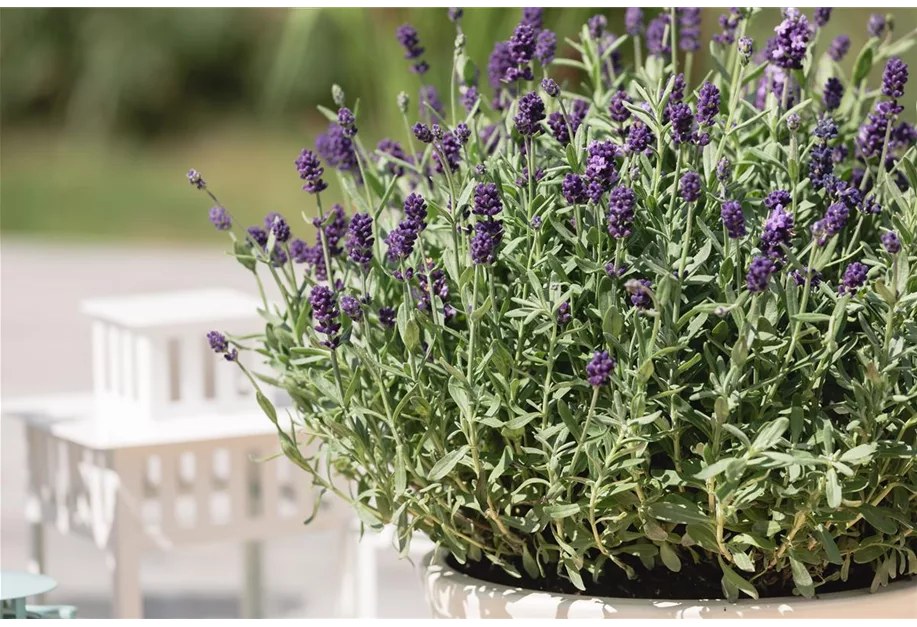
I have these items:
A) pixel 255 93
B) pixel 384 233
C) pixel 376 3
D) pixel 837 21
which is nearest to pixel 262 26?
pixel 255 93

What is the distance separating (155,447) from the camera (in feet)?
4.15

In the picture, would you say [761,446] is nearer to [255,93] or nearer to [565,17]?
[565,17]


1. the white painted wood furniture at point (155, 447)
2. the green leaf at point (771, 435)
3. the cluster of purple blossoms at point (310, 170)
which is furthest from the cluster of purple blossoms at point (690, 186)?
the white painted wood furniture at point (155, 447)

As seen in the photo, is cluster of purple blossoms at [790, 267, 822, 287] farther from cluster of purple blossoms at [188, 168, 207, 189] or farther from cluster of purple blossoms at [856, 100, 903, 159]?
cluster of purple blossoms at [188, 168, 207, 189]

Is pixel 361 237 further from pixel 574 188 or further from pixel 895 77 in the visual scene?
pixel 895 77

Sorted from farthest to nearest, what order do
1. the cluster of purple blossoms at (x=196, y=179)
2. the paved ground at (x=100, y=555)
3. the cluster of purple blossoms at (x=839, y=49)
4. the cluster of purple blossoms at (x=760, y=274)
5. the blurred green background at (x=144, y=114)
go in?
the blurred green background at (x=144, y=114) → the paved ground at (x=100, y=555) → the cluster of purple blossoms at (x=839, y=49) → the cluster of purple blossoms at (x=196, y=179) → the cluster of purple blossoms at (x=760, y=274)

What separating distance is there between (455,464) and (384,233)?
0.22 m

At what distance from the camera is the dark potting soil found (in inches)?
31.0

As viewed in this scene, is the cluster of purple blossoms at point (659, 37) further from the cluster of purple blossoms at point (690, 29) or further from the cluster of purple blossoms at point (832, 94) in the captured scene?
the cluster of purple blossoms at point (832, 94)

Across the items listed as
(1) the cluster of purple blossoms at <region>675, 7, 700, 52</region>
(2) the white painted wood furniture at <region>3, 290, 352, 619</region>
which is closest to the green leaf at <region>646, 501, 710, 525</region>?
(1) the cluster of purple blossoms at <region>675, 7, 700, 52</region>

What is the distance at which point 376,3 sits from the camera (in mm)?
2506

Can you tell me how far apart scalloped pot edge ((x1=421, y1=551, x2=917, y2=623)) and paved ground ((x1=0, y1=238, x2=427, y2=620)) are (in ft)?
2.99

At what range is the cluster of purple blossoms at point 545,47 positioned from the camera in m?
0.93

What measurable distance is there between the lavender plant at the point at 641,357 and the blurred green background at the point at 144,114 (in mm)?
5911
